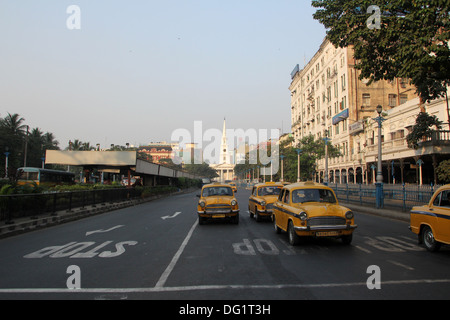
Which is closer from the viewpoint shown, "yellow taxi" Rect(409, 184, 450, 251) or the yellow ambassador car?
"yellow taxi" Rect(409, 184, 450, 251)

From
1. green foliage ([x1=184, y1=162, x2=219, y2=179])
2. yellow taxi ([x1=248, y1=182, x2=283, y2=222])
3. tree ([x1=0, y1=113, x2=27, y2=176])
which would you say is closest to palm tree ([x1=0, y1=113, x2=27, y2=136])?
tree ([x1=0, y1=113, x2=27, y2=176])

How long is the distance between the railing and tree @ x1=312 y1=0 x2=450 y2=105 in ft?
46.1

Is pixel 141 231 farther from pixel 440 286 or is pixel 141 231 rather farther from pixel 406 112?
pixel 406 112

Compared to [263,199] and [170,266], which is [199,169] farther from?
[170,266]

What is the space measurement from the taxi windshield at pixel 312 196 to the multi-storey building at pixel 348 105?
34.2 m

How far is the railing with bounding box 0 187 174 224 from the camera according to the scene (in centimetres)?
1239

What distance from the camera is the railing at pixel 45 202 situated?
40.7ft

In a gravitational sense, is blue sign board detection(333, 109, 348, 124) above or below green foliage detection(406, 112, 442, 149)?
above

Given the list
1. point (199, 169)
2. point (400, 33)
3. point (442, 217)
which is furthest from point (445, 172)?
point (199, 169)

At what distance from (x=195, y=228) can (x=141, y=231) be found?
2060mm

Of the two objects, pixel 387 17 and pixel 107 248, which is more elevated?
pixel 387 17

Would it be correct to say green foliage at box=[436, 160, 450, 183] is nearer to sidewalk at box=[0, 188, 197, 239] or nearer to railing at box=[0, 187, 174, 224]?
sidewalk at box=[0, 188, 197, 239]

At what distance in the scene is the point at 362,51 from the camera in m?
12.6
